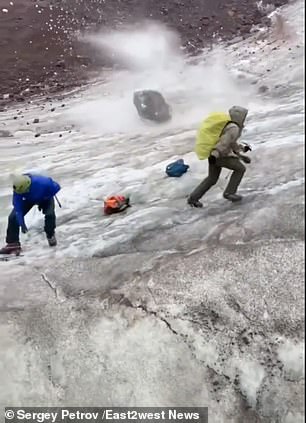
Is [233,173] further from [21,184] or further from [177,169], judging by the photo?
[21,184]

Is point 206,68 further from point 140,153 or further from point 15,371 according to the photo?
point 15,371

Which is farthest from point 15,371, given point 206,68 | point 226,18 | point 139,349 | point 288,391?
point 226,18

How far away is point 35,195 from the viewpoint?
18.1 feet

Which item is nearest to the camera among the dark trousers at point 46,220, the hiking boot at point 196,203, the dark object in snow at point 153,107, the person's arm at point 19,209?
the person's arm at point 19,209

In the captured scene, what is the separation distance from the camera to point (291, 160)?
6266mm

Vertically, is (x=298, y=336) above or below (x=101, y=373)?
above

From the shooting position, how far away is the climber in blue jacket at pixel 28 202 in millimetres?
5406

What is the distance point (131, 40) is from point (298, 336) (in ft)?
35.8

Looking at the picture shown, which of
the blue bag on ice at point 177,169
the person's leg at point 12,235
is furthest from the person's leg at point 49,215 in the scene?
the blue bag on ice at point 177,169

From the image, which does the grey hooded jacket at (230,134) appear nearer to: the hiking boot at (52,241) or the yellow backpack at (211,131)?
the yellow backpack at (211,131)

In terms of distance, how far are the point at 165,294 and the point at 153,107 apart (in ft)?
16.8
